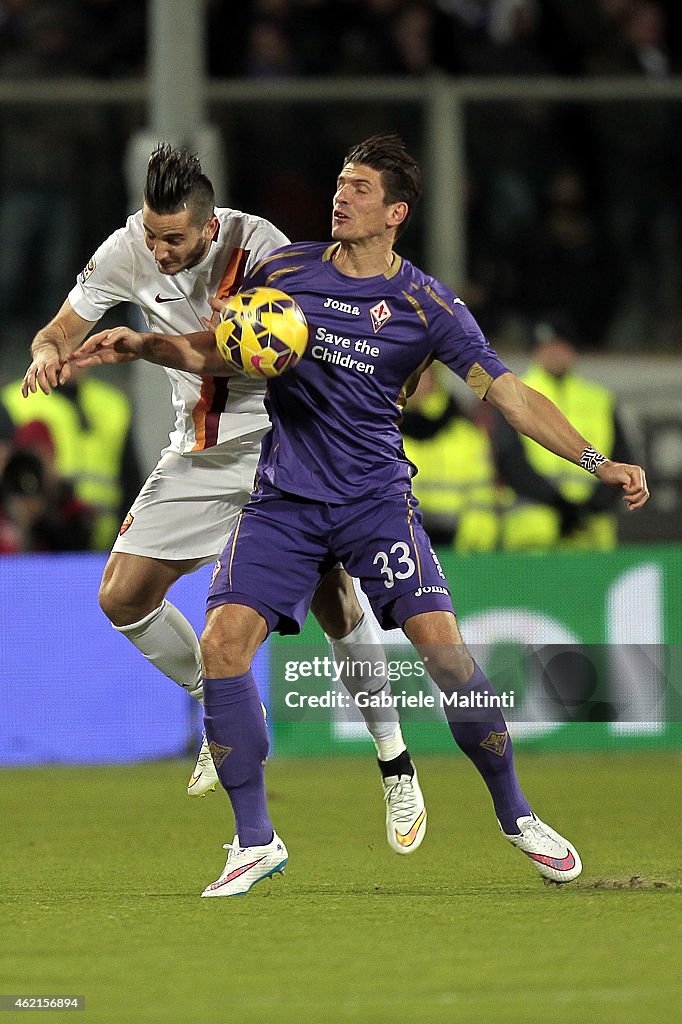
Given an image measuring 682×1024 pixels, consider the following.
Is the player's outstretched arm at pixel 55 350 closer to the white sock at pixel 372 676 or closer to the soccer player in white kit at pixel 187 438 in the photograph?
the soccer player in white kit at pixel 187 438

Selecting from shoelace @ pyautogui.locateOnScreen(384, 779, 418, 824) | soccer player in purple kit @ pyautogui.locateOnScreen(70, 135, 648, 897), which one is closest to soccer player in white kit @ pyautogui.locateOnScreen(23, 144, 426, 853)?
shoelace @ pyautogui.locateOnScreen(384, 779, 418, 824)

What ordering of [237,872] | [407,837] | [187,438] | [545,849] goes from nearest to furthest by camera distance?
[237,872] < [545,849] < [407,837] < [187,438]

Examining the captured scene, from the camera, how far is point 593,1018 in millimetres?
3930

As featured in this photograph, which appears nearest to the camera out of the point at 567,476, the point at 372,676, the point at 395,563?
the point at 395,563

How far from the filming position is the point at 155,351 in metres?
5.71

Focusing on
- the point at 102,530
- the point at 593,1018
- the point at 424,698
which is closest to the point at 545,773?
the point at 424,698

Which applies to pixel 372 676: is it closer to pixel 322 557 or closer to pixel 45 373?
pixel 322 557

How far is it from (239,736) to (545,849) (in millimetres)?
1030

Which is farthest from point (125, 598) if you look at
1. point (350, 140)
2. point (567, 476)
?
point (350, 140)

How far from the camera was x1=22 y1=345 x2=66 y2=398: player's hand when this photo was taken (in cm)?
575

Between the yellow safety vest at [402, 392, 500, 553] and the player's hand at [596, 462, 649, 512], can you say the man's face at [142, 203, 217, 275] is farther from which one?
the yellow safety vest at [402, 392, 500, 553]

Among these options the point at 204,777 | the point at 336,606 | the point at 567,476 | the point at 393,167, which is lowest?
the point at 567,476

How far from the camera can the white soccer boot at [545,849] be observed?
5.81 metres

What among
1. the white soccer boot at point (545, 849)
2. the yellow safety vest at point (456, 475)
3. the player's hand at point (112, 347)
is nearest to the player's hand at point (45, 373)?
the player's hand at point (112, 347)
